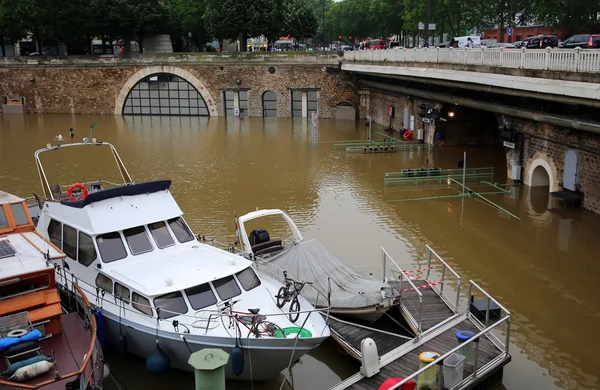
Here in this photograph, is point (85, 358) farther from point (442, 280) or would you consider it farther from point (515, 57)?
point (515, 57)

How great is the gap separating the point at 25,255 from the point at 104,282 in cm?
144

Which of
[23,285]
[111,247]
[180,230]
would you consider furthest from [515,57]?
[23,285]

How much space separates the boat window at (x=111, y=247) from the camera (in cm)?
1116

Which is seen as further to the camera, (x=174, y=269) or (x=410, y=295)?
(x=410, y=295)

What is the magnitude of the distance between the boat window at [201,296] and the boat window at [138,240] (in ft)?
6.03

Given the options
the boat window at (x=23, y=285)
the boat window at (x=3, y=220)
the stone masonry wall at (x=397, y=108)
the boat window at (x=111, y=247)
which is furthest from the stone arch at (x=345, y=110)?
the boat window at (x=23, y=285)

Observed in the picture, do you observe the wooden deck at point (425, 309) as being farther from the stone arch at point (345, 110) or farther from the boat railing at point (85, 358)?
the stone arch at point (345, 110)

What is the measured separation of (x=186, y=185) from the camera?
22.8 m

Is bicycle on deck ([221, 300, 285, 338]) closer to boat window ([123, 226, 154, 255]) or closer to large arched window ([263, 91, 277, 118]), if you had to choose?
boat window ([123, 226, 154, 255])

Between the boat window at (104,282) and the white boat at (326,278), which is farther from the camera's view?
the white boat at (326,278)

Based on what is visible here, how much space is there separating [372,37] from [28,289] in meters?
75.4

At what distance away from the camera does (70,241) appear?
11.9m

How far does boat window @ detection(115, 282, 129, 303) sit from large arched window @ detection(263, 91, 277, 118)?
3241 centimetres

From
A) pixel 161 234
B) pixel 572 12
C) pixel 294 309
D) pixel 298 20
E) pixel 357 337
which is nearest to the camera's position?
pixel 294 309
